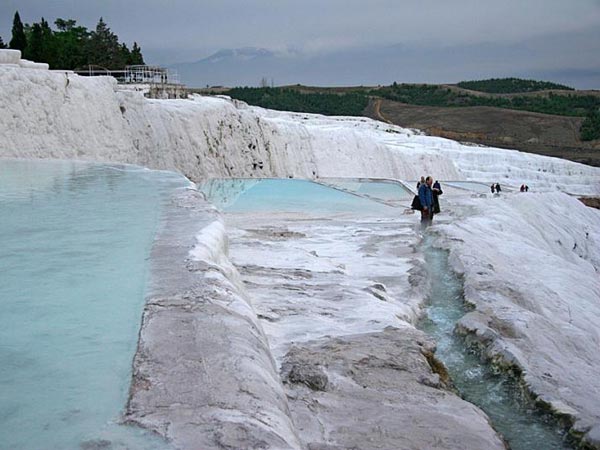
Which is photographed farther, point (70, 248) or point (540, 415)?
point (70, 248)

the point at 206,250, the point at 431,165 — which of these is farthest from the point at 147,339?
the point at 431,165

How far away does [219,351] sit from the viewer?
3230mm

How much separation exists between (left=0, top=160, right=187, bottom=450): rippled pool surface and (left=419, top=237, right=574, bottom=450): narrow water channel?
2.37 metres

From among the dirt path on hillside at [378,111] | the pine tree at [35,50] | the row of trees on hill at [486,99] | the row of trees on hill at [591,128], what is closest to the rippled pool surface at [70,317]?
the pine tree at [35,50]

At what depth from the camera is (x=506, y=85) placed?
380ft

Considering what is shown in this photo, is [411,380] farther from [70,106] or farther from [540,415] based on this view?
[70,106]

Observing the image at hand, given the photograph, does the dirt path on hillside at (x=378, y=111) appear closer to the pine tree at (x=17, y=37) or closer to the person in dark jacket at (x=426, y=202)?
the pine tree at (x=17, y=37)

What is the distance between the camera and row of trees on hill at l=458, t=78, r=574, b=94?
4402 inches

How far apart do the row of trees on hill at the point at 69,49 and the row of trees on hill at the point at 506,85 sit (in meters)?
81.9

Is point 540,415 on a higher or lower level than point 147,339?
lower

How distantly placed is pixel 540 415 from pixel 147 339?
2.63 meters

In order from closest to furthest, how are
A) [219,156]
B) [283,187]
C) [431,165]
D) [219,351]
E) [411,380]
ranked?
[219,351] → [411,380] → [283,187] → [219,156] → [431,165]

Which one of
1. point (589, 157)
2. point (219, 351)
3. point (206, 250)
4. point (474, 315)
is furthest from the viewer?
point (589, 157)

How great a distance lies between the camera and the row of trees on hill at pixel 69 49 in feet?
105
